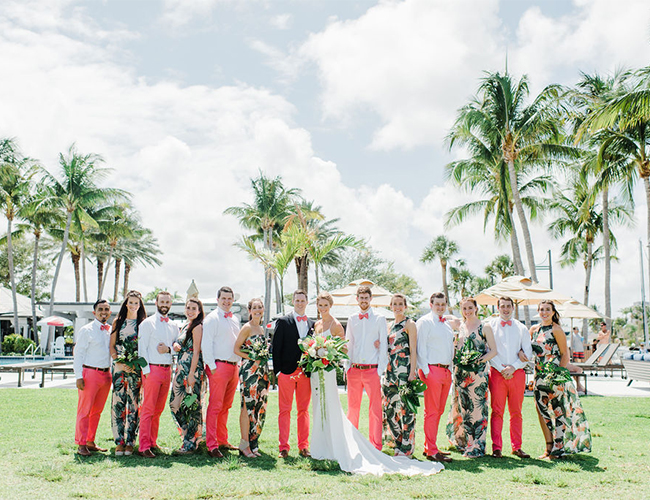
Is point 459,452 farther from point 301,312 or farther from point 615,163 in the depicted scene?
point 615,163

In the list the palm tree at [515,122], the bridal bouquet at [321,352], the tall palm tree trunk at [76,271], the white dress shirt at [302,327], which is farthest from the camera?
the tall palm tree trunk at [76,271]

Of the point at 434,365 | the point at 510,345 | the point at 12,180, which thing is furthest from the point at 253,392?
the point at 12,180

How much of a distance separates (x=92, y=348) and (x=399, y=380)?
3.64m

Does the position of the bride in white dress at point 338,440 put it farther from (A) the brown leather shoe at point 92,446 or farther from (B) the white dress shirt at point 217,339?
(A) the brown leather shoe at point 92,446

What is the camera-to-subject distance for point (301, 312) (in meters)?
6.52

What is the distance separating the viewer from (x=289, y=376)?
6.46m

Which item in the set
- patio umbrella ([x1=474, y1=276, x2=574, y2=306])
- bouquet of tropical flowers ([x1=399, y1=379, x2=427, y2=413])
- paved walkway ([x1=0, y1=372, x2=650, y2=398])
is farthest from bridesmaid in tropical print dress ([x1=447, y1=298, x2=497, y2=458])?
paved walkway ([x1=0, y1=372, x2=650, y2=398])

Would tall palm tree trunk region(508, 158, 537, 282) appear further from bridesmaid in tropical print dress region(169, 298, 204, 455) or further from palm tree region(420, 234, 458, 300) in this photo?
palm tree region(420, 234, 458, 300)

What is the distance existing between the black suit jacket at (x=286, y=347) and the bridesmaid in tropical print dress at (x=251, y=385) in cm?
19

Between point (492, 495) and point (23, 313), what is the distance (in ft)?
119

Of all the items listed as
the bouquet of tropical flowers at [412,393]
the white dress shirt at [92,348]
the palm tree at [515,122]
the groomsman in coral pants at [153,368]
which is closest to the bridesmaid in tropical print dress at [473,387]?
the bouquet of tropical flowers at [412,393]

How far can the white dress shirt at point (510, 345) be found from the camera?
254 inches

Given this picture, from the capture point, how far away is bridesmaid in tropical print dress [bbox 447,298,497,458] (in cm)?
643

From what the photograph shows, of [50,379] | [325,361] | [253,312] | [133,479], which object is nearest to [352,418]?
[325,361]
